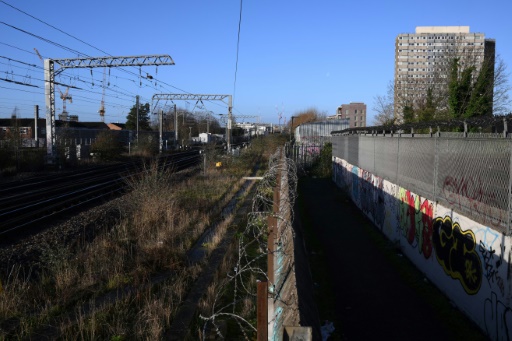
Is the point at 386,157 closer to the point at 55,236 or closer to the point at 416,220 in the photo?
the point at 416,220

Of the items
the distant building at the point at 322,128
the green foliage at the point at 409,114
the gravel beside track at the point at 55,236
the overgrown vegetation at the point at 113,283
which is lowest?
the gravel beside track at the point at 55,236

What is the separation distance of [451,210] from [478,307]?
1884 millimetres

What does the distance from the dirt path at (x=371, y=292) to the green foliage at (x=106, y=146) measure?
3016cm

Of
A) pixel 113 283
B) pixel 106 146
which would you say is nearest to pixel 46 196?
pixel 113 283

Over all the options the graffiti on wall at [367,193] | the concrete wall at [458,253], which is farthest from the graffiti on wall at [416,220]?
the graffiti on wall at [367,193]

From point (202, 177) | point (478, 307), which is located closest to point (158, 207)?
point (478, 307)

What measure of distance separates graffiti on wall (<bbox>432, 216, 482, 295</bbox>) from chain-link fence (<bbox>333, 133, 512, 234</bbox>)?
1.17 feet

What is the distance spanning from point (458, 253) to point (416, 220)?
257 cm

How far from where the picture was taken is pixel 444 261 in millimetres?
8273

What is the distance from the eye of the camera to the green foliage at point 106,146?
4062 cm

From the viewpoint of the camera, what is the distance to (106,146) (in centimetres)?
4091

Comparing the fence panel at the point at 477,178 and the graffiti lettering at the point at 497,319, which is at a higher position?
the fence panel at the point at 477,178

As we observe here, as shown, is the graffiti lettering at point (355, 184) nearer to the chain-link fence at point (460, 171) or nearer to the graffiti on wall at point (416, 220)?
the chain-link fence at point (460, 171)

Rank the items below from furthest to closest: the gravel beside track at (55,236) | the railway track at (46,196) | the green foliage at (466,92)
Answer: the green foliage at (466,92) < the railway track at (46,196) < the gravel beside track at (55,236)
